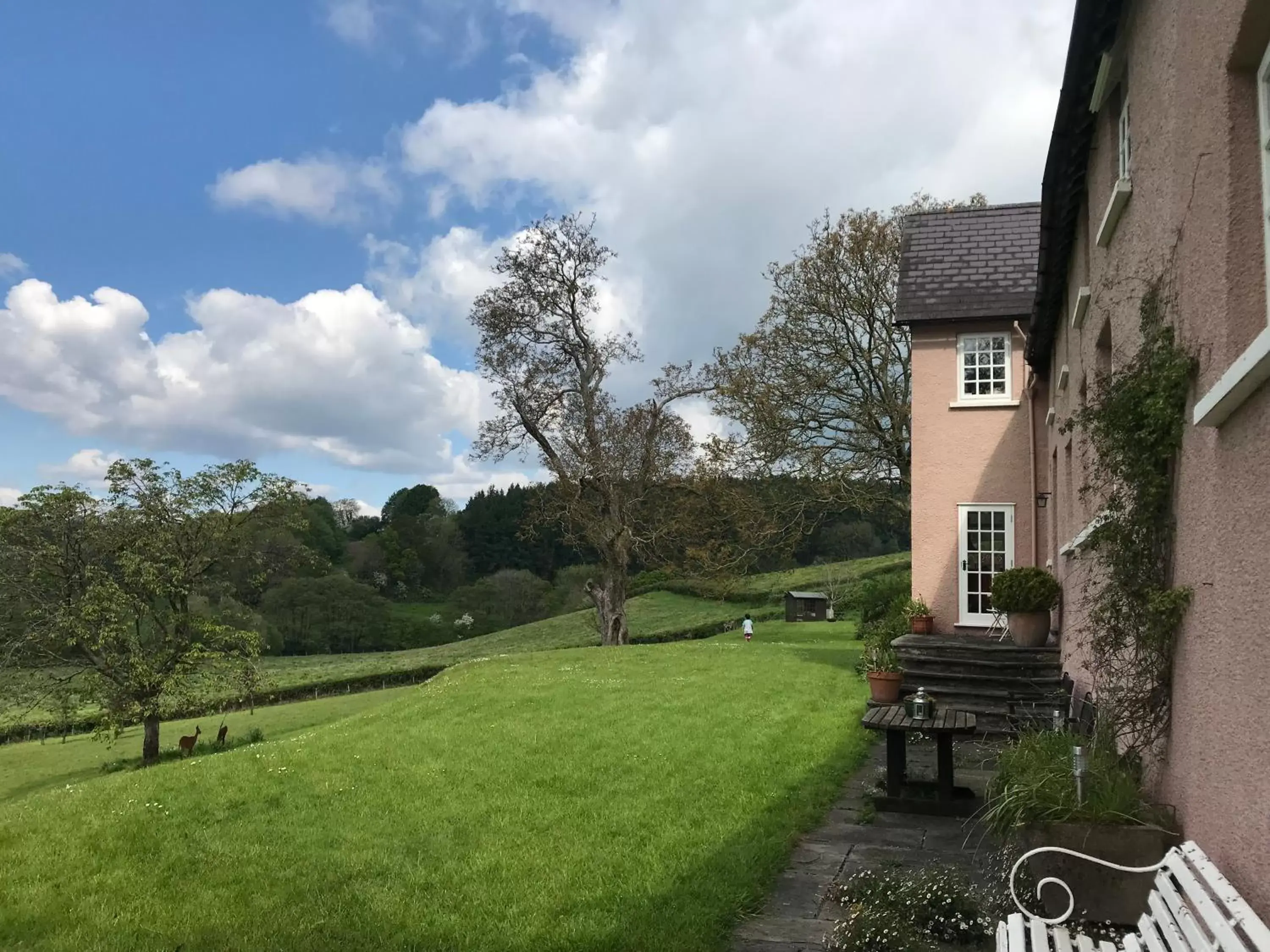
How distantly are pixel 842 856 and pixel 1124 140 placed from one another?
5.72 m

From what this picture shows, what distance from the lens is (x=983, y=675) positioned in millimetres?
12523

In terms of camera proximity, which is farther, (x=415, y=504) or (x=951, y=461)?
(x=415, y=504)

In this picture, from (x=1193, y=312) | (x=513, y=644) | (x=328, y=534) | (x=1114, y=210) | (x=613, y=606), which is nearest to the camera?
(x=1193, y=312)

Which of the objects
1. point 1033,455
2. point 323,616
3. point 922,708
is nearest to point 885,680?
point 922,708

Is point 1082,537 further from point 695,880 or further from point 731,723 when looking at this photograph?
point 731,723

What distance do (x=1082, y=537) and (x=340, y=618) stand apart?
59.5 meters

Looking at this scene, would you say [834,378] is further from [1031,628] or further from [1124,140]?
[1124,140]

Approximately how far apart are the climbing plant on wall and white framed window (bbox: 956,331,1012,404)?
1125cm

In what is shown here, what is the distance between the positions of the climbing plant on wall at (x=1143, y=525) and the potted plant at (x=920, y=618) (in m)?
10.3

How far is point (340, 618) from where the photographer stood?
6125cm

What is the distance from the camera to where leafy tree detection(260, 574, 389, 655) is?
59.2 metres

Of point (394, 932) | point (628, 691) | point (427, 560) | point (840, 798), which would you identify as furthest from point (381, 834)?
point (427, 560)

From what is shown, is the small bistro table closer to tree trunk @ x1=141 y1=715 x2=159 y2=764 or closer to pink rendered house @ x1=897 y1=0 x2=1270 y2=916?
pink rendered house @ x1=897 y1=0 x2=1270 y2=916

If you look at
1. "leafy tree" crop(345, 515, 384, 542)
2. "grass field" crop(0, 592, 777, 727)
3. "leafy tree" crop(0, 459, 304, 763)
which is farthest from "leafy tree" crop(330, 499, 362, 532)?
"leafy tree" crop(0, 459, 304, 763)
